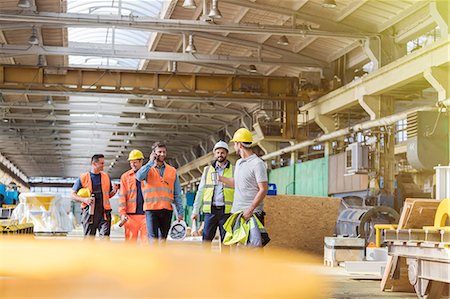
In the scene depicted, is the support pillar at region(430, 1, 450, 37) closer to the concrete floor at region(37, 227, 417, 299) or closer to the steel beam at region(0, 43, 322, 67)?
the concrete floor at region(37, 227, 417, 299)

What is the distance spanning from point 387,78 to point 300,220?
463 centimetres

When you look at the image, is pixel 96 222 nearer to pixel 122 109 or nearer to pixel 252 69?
pixel 252 69

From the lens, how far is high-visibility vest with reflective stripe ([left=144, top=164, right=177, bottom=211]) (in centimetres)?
967

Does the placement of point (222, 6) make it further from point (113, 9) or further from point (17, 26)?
point (17, 26)

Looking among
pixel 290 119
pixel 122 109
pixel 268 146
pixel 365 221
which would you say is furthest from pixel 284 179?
pixel 365 221

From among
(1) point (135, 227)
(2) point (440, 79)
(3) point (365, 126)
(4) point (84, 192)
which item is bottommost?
(1) point (135, 227)

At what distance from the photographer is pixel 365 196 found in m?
20.4

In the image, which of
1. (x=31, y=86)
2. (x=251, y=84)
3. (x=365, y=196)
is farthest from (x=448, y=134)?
(x=31, y=86)

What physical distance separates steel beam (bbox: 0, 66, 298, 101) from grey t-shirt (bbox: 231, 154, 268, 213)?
1773 centimetres

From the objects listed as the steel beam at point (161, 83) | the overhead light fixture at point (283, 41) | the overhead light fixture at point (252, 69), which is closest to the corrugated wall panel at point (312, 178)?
the steel beam at point (161, 83)

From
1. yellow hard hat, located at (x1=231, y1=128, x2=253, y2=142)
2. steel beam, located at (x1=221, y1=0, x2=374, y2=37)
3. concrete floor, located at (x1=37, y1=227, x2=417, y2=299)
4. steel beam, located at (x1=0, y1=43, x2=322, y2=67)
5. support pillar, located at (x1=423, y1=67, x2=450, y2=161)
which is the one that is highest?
steel beam, located at (x1=221, y1=0, x2=374, y2=37)

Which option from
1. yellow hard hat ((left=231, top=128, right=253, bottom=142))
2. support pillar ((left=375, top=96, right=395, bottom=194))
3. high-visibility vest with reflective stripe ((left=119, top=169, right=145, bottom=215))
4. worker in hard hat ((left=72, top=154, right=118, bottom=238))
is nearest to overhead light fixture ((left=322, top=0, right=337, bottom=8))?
support pillar ((left=375, top=96, right=395, bottom=194))

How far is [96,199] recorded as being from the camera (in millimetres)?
12070

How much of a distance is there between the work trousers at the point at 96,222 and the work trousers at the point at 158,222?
→ 8.02 ft
